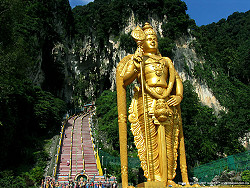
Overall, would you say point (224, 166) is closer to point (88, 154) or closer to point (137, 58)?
point (88, 154)

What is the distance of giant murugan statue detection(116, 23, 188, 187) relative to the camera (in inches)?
203

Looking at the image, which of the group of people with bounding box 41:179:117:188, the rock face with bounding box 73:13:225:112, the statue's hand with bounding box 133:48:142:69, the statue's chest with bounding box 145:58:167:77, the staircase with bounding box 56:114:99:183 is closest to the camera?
the statue's hand with bounding box 133:48:142:69

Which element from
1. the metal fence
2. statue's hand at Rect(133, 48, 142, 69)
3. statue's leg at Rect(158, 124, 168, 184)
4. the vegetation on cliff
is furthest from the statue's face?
the metal fence

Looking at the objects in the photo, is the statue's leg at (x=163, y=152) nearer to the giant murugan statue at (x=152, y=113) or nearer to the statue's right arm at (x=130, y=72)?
the giant murugan statue at (x=152, y=113)

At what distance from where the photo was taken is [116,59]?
92.5 feet

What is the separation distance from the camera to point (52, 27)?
28.1 m

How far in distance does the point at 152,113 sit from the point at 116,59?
23.2m

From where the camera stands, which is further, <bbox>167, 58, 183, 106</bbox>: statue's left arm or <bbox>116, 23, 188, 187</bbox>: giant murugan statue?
<bbox>167, 58, 183, 106</bbox>: statue's left arm

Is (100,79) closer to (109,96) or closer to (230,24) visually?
(109,96)

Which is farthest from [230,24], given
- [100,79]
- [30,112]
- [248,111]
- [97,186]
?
[97,186]

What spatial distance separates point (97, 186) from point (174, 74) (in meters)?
6.10

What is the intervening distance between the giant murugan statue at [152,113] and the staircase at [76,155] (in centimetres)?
655

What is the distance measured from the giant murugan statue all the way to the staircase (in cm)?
655

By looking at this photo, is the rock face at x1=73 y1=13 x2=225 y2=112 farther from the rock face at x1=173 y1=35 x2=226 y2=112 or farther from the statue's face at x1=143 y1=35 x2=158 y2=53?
the statue's face at x1=143 y1=35 x2=158 y2=53
